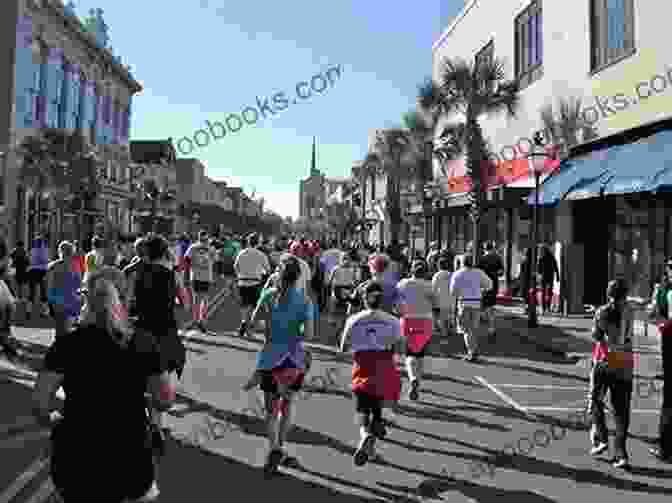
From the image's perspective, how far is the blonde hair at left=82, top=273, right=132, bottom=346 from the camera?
3160mm

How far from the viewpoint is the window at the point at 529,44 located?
20812 millimetres

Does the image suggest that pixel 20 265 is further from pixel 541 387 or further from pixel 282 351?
pixel 282 351

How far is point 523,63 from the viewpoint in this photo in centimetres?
2233

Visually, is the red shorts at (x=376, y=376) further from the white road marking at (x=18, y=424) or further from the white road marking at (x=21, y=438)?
the white road marking at (x=18, y=424)

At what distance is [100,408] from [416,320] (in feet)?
18.4

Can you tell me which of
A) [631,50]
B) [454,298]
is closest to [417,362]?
[454,298]

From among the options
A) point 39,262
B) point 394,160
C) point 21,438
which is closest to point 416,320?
point 21,438

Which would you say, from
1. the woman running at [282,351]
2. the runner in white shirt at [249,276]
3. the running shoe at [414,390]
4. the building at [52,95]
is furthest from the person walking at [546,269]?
the building at [52,95]

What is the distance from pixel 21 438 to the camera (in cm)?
600

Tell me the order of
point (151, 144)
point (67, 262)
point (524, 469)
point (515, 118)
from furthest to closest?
1. point (151, 144)
2. point (515, 118)
3. point (67, 262)
4. point (524, 469)

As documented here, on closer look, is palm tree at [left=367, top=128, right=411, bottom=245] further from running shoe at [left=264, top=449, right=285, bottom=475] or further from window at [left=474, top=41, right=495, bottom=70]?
running shoe at [left=264, top=449, right=285, bottom=475]

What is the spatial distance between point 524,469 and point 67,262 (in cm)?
676

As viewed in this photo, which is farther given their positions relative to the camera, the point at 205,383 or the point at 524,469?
the point at 205,383

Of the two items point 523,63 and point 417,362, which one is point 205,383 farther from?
point 523,63
